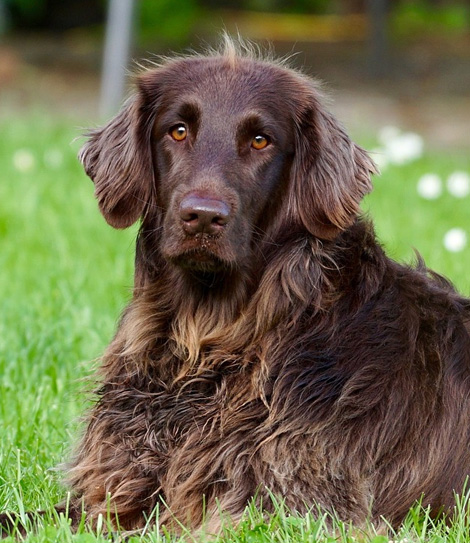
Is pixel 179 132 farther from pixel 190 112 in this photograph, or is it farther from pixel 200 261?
pixel 200 261

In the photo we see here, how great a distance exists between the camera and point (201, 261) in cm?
389

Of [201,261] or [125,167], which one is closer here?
[201,261]

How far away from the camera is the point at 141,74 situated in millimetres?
4289

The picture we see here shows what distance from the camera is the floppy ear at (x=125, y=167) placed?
4.21 meters

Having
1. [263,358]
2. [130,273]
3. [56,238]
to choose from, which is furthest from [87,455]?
[56,238]

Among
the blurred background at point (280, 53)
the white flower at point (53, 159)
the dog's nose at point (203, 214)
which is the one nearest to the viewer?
the dog's nose at point (203, 214)

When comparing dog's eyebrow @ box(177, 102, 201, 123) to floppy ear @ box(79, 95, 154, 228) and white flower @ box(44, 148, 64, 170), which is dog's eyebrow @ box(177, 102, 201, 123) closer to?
floppy ear @ box(79, 95, 154, 228)

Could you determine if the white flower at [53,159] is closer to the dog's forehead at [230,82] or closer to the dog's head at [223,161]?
the dog's head at [223,161]

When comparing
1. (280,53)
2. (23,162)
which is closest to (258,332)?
(23,162)

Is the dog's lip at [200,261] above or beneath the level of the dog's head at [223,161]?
beneath

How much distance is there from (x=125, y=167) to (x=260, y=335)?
0.87 m

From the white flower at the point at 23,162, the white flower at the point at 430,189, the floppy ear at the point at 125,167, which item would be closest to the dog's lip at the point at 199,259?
the floppy ear at the point at 125,167

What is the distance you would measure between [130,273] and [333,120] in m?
3.21

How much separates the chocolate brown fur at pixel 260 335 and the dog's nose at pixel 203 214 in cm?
2
